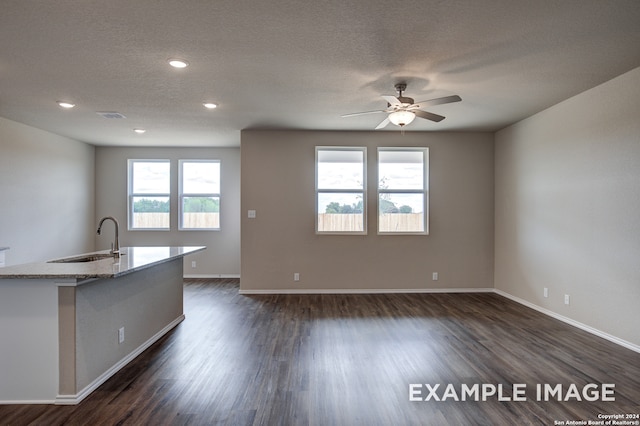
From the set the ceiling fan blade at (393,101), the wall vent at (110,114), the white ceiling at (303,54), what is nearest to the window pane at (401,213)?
the white ceiling at (303,54)

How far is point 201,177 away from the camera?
22.9ft

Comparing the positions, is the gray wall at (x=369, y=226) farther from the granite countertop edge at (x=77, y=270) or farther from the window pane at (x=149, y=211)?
the granite countertop edge at (x=77, y=270)

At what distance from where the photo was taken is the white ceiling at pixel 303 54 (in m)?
2.25

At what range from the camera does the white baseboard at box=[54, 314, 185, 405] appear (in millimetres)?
2291

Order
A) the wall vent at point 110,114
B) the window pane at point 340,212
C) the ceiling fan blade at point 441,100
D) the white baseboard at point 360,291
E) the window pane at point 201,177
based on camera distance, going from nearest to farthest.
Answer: the ceiling fan blade at point 441,100, the wall vent at point 110,114, the white baseboard at point 360,291, the window pane at point 340,212, the window pane at point 201,177

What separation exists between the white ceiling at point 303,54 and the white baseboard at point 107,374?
102 inches

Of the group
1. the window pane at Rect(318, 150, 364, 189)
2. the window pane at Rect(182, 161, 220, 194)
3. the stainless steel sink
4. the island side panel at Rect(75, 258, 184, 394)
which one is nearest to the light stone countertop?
the island side panel at Rect(75, 258, 184, 394)

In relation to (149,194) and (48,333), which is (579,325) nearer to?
(48,333)

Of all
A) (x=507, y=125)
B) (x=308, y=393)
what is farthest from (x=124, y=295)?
(x=507, y=125)

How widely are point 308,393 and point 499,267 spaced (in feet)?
14.1

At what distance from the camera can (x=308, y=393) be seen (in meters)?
2.42

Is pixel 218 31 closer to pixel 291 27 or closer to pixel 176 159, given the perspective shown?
pixel 291 27

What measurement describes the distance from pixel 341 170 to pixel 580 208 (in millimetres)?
3240

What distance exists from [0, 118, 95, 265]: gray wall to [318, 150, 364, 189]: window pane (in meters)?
4.55
